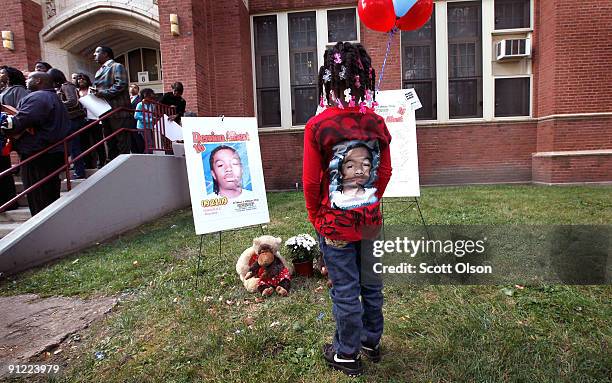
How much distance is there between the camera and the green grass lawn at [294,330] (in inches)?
89.7

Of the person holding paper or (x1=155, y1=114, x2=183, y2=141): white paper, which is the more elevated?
the person holding paper

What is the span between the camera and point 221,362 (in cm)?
244

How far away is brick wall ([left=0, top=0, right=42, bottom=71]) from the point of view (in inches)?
353

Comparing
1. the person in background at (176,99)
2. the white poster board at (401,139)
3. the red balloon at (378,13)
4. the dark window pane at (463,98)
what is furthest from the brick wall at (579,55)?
the person in background at (176,99)

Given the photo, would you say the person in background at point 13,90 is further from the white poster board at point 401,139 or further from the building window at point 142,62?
the building window at point 142,62

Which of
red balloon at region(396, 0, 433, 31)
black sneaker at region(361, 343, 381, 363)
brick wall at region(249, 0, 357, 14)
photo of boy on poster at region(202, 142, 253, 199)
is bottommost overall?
black sneaker at region(361, 343, 381, 363)

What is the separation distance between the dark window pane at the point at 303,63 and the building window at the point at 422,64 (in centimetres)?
261

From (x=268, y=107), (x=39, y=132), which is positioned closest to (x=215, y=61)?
(x=268, y=107)

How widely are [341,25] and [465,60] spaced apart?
3.67 metres

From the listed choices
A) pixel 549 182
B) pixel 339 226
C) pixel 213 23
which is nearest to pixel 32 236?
pixel 339 226

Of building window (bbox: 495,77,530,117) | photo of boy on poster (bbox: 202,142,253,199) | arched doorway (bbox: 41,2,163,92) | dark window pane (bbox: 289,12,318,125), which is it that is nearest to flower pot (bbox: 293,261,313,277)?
photo of boy on poster (bbox: 202,142,253,199)

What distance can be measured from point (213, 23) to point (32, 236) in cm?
749

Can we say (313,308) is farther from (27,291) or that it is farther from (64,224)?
(64,224)

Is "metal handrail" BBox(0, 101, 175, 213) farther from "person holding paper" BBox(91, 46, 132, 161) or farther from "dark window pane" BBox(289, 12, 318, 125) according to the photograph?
"dark window pane" BBox(289, 12, 318, 125)
